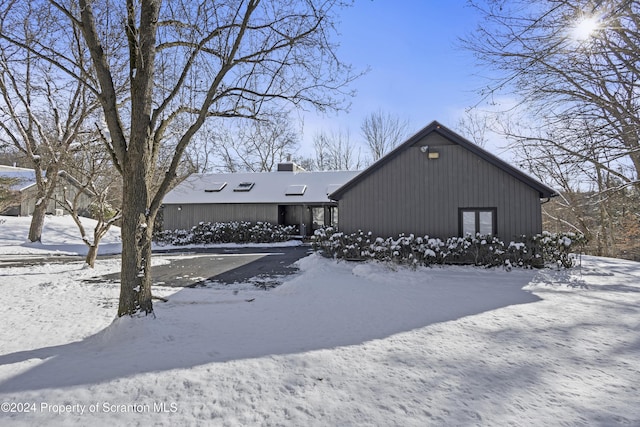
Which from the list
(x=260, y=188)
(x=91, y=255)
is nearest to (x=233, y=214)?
(x=260, y=188)

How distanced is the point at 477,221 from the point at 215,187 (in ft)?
58.3

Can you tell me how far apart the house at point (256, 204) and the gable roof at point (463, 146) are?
28.8 ft

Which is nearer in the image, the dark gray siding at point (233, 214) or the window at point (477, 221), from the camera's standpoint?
the window at point (477, 221)

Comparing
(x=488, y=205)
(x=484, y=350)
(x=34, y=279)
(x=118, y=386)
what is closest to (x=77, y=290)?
(x=34, y=279)

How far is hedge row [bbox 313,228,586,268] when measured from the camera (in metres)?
10.0

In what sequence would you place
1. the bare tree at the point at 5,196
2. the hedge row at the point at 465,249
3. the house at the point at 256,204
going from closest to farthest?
the hedge row at the point at 465,249 < the bare tree at the point at 5,196 < the house at the point at 256,204

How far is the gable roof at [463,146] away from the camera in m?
10.7

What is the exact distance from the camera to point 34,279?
345 inches

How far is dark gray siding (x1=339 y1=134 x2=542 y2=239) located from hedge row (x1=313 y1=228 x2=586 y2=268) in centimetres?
57

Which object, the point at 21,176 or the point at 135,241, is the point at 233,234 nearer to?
the point at 135,241

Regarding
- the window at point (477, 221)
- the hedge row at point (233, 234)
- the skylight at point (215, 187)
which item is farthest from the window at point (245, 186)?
the window at point (477, 221)

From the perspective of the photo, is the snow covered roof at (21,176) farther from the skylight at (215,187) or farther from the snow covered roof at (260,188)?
the skylight at (215,187)

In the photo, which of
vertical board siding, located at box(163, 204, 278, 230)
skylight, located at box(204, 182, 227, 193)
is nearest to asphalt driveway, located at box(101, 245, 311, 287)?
vertical board siding, located at box(163, 204, 278, 230)

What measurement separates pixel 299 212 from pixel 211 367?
19.0 m
